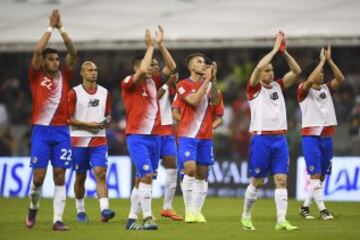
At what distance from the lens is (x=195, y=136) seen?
18641mm

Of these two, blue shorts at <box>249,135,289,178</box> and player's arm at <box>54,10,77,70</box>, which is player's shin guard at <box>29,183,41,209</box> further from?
blue shorts at <box>249,135,289,178</box>

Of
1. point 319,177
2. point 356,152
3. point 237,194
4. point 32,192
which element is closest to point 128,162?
point 237,194

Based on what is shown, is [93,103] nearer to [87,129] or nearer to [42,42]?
[87,129]

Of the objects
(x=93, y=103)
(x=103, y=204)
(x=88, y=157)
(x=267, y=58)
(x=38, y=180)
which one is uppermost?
(x=267, y=58)

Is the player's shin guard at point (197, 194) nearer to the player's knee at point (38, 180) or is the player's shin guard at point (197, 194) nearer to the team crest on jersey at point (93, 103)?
the team crest on jersey at point (93, 103)

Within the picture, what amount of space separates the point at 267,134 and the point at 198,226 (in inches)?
73.9

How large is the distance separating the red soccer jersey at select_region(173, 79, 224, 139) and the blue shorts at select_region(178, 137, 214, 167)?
0.28 ft

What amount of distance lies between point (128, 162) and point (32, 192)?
1117 centimetres

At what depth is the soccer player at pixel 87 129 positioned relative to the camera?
1944cm

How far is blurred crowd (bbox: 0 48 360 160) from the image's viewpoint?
30062 millimetres

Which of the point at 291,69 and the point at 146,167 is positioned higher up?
the point at 291,69

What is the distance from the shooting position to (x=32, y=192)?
1709 centimetres

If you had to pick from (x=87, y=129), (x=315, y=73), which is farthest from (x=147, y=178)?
(x=315, y=73)

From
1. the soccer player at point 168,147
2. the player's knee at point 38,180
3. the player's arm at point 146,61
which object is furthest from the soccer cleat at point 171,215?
the player's arm at point 146,61
